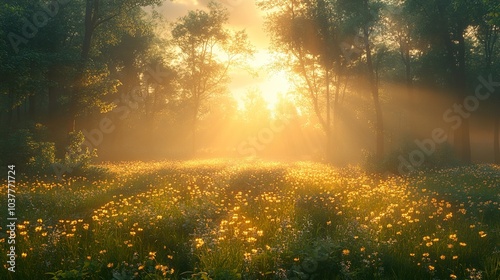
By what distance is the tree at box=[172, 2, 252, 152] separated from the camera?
154 ft

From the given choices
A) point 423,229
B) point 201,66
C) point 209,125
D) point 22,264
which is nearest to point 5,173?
point 22,264

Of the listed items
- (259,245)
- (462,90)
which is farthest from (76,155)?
(462,90)

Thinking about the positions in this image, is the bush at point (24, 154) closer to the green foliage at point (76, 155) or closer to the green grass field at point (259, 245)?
the green foliage at point (76, 155)

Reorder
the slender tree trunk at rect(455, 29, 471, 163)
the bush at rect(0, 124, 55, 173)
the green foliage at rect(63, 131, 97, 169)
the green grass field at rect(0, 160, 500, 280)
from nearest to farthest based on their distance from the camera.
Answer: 1. the green grass field at rect(0, 160, 500, 280)
2. the bush at rect(0, 124, 55, 173)
3. the green foliage at rect(63, 131, 97, 169)
4. the slender tree trunk at rect(455, 29, 471, 163)

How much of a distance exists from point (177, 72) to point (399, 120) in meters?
39.0

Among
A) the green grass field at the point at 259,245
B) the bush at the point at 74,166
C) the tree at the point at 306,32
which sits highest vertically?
the tree at the point at 306,32

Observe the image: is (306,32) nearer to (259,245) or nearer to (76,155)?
(76,155)

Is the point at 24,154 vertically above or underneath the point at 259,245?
above

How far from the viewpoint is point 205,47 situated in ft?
161

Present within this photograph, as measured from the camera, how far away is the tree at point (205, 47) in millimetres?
47062

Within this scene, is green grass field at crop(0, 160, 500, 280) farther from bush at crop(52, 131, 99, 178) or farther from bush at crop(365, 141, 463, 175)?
bush at crop(365, 141, 463, 175)

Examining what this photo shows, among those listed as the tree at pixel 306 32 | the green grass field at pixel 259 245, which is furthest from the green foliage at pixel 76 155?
the tree at pixel 306 32

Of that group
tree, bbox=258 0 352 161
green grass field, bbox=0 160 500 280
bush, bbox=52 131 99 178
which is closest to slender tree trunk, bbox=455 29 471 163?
tree, bbox=258 0 352 161

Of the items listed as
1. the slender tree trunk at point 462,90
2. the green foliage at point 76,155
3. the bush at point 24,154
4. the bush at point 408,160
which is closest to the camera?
the bush at point 24,154
